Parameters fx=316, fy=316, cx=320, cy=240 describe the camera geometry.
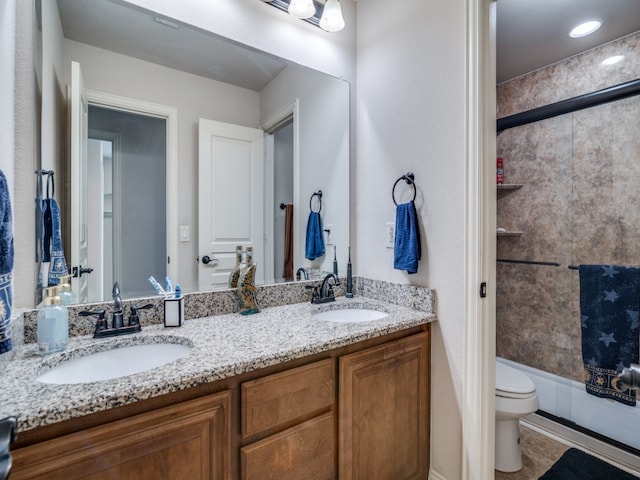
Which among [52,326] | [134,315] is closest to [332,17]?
[134,315]

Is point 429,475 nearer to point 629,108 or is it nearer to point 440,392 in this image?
point 440,392

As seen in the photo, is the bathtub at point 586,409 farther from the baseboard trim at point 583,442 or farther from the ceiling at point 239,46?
the ceiling at point 239,46

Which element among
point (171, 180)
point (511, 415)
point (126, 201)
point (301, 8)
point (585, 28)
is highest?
point (585, 28)

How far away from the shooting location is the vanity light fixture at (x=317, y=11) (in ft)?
5.04

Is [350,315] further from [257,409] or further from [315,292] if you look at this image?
[257,409]

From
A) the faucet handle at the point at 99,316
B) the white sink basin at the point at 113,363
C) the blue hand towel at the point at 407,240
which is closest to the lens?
the white sink basin at the point at 113,363

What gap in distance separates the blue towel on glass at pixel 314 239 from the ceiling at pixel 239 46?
2.42 ft

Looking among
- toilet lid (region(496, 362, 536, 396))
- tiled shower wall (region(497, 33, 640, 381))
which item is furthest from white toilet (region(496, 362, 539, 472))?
tiled shower wall (region(497, 33, 640, 381))

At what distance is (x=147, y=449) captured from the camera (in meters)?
0.75

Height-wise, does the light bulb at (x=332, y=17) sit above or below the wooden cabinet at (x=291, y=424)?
above

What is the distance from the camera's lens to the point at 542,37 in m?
1.98

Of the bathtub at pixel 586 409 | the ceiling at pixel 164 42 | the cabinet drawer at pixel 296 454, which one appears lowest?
the bathtub at pixel 586 409

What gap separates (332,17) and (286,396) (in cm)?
175

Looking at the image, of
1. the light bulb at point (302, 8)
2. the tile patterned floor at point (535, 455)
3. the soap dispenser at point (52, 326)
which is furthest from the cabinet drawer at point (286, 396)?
the light bulb at point (302, 8)
